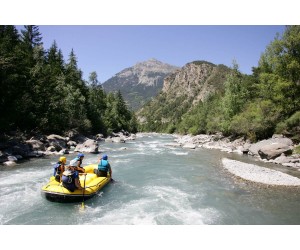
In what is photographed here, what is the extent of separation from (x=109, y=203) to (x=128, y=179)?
413 cm

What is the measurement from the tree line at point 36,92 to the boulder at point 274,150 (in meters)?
21.9

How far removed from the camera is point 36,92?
Answer: 97.1ft

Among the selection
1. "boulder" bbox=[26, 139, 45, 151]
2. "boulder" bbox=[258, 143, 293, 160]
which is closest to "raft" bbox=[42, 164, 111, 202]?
"boulder" bbox=[26, 139, 45, 151]

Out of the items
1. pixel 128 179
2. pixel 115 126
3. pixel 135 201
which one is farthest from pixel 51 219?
pixel 115 126

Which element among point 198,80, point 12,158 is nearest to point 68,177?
point 12,158

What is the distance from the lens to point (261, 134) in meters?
29.2

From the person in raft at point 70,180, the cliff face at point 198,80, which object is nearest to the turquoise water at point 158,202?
the person in raft at point 70,180

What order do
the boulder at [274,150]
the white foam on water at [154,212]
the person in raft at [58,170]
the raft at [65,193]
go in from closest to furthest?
the white foam on water at [154,212] → the raft at [65,193] → the person in raft at [58,170] → the boulder at [274,150]

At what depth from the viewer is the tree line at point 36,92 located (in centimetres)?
2259

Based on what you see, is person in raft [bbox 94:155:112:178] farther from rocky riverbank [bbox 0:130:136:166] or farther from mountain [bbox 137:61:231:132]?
mountain [bbox 137:61:231:132]

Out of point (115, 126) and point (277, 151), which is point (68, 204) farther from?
point (115, 126)

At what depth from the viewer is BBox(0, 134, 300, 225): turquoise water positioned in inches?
363

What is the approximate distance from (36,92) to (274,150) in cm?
2542

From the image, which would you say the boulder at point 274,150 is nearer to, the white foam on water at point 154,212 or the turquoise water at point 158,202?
the turquoise water at point 158,202
